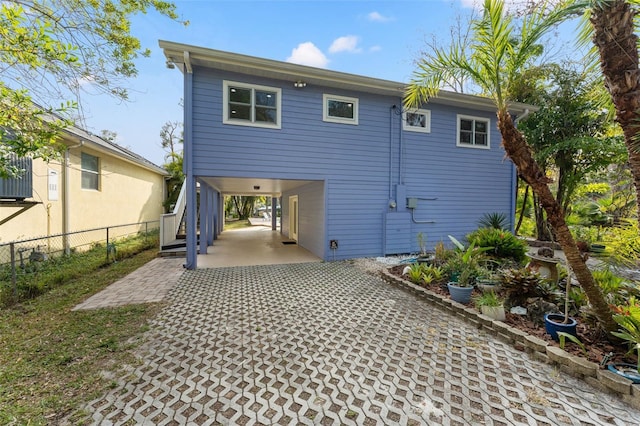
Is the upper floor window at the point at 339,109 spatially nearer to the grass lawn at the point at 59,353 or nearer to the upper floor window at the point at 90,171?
the grass lawn at the point at 59,353

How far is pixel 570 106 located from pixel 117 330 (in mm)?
13499

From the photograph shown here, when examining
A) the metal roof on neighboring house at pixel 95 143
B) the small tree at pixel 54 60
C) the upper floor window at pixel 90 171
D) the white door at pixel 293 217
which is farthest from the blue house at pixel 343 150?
the upper floor window at pixel 90 171

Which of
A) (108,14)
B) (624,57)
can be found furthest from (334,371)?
(108,14)

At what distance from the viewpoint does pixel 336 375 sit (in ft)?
8.38

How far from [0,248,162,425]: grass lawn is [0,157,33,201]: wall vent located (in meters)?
2.49

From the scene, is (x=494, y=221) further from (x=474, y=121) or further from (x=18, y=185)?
(x=18, y=185)

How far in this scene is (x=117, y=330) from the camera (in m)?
3.46

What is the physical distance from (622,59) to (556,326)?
8.81ft

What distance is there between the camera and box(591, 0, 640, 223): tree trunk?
238 centimetres

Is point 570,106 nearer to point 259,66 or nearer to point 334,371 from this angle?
point 259,66

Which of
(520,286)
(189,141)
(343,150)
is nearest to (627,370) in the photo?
(520,286)

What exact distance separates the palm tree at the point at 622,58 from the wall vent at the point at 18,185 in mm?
8957

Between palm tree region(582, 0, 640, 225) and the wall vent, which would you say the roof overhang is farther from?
palm tree region(582, 0, 640, 225)

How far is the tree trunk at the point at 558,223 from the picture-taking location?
2.74m
